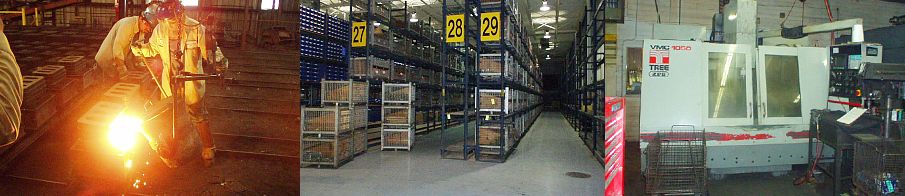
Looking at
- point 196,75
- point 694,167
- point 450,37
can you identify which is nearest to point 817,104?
point 694,167

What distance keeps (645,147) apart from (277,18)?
12.8 feet

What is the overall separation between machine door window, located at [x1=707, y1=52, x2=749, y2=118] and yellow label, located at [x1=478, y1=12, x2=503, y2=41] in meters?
3.44

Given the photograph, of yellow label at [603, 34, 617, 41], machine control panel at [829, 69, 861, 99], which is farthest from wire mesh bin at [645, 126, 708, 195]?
yellow label at [603, 34, 617, 41]

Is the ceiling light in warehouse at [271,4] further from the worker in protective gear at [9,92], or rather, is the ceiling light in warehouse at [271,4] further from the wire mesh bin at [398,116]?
the wire mesh bin at [398,116]

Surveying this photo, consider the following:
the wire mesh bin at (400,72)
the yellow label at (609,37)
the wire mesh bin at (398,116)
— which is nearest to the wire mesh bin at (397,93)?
the wire mesh bin at (398,116)

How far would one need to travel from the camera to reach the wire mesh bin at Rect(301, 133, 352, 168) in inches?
255

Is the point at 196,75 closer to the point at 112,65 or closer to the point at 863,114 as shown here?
the point at 112,65

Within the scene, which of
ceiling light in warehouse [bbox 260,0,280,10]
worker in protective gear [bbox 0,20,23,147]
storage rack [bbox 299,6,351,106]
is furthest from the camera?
storage rack [bbox 299,6,351,106]

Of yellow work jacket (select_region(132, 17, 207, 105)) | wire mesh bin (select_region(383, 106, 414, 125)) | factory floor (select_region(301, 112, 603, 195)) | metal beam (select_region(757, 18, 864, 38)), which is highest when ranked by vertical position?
metal beam (select_region(757, 18, 864, 38))

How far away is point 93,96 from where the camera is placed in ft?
4.48

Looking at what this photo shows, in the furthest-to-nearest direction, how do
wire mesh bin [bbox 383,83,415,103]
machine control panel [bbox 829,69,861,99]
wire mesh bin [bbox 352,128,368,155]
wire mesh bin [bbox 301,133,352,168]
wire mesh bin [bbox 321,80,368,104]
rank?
wire mesh bin [bbox 383,83,415,103]
wire mesh bin [bbox 352,128,368,155]
wire mesh bin [bbox 321,80,368,104]
wire mesh bin [bbox 301,133,352,168]
machine control panel [bbox 829,69,861,99]

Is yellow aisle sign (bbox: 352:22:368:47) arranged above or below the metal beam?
above

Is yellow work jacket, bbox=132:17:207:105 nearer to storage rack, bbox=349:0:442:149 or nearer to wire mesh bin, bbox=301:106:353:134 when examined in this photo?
wire mesh bin, bbox=301:106:353:134

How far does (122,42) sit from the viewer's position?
137cm
